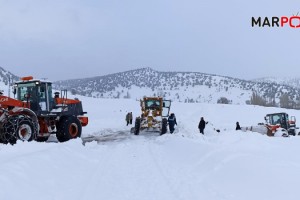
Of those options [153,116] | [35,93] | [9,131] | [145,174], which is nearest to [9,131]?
[9,131]

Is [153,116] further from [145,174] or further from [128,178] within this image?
[128,178]

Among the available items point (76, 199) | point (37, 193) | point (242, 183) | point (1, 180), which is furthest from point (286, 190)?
point (1, 180)

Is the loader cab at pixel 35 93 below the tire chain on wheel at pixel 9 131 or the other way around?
the other way around

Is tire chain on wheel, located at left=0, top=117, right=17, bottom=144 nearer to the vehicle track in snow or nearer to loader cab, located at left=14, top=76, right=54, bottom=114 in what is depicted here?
loader cab, located at left=14, top=76, right=54, bottom=114

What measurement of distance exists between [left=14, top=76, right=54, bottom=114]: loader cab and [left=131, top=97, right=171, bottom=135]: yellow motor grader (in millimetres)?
7928

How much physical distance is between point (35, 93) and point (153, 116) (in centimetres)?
1004

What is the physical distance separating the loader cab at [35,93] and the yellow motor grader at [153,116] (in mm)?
7928

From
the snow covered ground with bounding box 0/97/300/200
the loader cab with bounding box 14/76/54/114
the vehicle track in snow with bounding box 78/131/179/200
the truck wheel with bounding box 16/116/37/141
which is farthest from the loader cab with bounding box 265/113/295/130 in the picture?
the truck wheel with bounding box 16/116/37/141

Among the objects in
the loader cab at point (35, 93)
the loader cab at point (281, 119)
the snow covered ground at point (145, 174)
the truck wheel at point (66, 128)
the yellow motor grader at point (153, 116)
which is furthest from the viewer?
the loader cab at point (281, 119)

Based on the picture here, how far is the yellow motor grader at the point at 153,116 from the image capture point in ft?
80.8

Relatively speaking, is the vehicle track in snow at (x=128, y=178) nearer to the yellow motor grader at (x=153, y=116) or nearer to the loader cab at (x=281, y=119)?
the yellow motor grader at (x=153, y=116)

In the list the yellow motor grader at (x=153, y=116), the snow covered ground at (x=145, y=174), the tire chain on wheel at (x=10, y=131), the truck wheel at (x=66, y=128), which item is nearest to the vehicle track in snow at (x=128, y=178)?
the snow covered ground at (x=145, y=174)

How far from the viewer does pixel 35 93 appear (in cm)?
1792

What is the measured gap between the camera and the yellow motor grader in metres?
24.6
